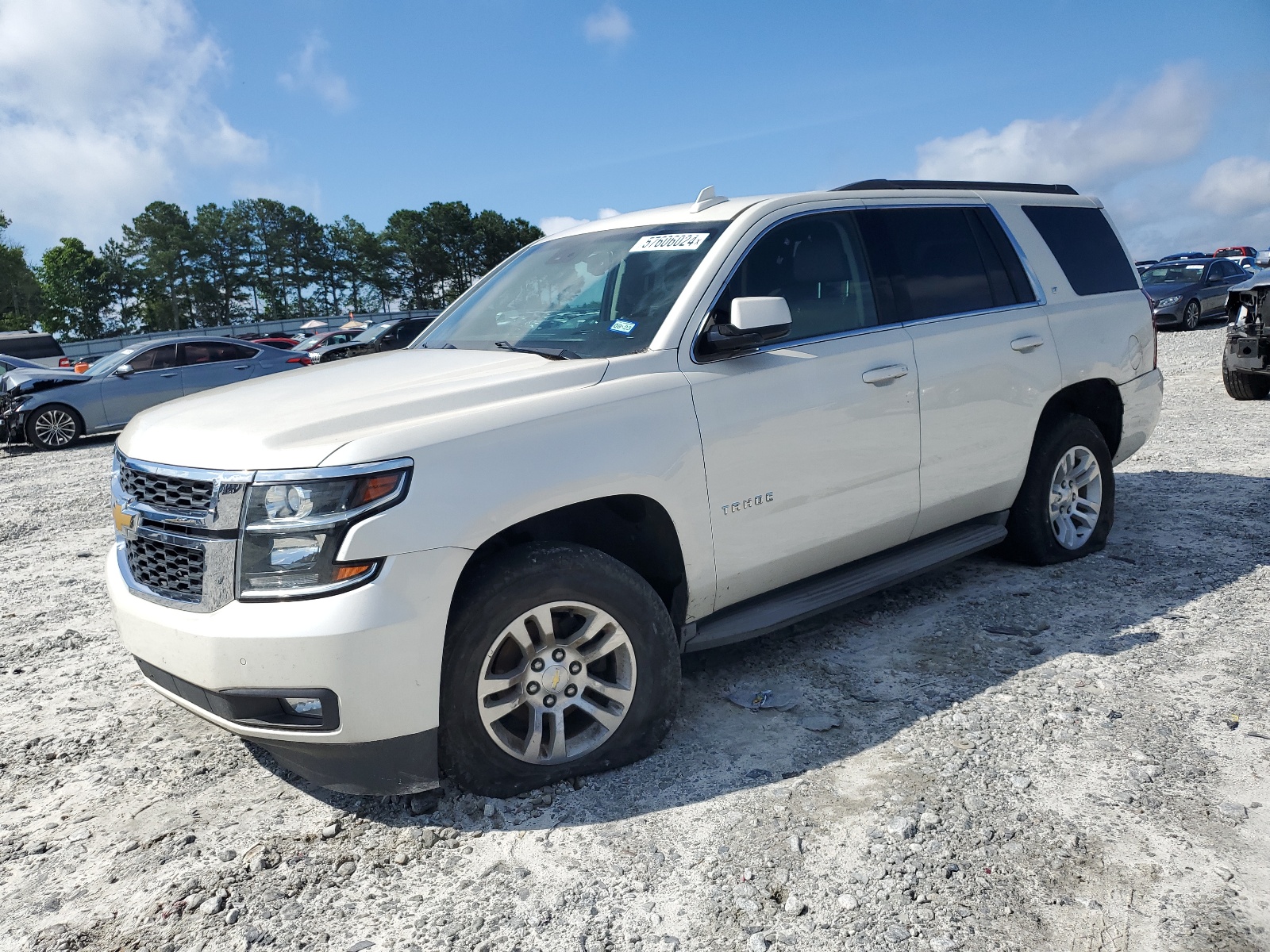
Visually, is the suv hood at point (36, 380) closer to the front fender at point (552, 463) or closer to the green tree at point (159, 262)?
the front fender at point (552, 463)

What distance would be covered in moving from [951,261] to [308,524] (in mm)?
3344

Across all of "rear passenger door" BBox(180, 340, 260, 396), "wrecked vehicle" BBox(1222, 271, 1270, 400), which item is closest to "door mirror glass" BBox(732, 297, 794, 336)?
"wrecked vehicle" BBox(1222, 271, 1270, 400)

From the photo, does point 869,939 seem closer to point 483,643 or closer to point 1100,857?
point 1100,857

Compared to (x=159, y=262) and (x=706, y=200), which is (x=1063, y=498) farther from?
(x=159, y=262)

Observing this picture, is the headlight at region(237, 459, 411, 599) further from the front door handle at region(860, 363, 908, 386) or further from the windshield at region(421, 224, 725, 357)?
the front door handle at region(860, 363, 908, 386)

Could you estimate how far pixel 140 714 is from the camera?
4023 millimetres

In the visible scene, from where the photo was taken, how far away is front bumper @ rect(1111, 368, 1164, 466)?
212 inches

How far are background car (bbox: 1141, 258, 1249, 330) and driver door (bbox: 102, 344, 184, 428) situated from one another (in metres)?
20.1

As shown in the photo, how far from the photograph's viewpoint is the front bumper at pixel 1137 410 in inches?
212

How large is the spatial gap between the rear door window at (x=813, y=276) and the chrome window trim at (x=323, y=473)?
1.46 metres

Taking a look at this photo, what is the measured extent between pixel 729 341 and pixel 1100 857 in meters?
2.04

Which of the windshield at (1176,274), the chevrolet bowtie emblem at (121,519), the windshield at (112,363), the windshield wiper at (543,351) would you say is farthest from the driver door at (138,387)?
the windshield at (1176,274)

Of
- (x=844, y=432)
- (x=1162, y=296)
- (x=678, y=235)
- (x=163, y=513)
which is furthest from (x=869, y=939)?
(x=1162, y=296)

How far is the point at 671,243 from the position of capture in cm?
384
